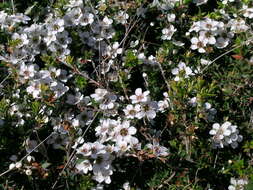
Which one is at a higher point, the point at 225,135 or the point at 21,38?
the point at 21,38

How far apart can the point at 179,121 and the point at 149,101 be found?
9.6 inches

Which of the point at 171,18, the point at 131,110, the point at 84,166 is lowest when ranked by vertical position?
the point at 84,166

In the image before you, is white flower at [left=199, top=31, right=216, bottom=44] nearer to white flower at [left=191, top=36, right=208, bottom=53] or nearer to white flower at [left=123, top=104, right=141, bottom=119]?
white flower at [left=191, top=36, right=208, bottom=53]

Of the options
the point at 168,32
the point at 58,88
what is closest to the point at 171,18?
the point at 168,32

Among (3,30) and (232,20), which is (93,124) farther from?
(232,20)

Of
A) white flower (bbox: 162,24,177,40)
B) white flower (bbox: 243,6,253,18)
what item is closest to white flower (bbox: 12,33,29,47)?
white flower (bbox: 162,24,177,40)

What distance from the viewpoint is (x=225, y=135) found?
316cm

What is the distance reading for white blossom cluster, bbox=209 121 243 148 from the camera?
3.16m

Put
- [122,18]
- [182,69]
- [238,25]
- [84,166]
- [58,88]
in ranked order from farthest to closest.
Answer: [122,18]
[238,25]
[182,69]
[58,88]
[84,166]

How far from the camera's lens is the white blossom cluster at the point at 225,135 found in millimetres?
3160

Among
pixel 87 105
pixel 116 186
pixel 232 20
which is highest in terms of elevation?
pixel 232 20

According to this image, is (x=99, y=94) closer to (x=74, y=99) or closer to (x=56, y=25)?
(x=74, y=99)

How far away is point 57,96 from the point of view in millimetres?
3295

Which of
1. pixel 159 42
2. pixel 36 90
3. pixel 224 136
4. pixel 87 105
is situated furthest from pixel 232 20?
pixel 36 90
